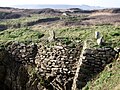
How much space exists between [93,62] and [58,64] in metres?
2.25

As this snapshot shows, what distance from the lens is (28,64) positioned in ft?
65.9

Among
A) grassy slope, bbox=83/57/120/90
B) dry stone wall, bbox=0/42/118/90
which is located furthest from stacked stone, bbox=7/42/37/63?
grassy slope, bbox=83/57/120/90

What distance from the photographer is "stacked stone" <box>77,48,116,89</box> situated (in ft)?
55.3

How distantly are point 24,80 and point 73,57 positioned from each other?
3820 millimetres

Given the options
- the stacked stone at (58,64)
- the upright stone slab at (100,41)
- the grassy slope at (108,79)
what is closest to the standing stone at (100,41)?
the upright stone slab at (100,41)

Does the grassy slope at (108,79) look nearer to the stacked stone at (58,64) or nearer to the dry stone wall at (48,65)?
the dry stone wall at (48,65)

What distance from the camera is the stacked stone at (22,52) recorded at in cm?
1998

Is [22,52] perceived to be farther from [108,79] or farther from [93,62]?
[108,79]

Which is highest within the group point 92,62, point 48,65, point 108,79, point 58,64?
point 92,62

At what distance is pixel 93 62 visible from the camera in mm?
16953

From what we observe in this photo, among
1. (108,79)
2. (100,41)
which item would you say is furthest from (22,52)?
(108,79)

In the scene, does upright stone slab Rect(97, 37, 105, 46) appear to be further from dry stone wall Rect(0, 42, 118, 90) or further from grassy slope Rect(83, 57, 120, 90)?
grassy slope Rect(83, 57, 120, 90)

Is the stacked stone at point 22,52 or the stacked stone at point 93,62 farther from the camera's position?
the stacked stone at point 22,52

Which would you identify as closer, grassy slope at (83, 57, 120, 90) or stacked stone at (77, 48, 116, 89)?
grassy slope at (83, 57, 120, 90)
